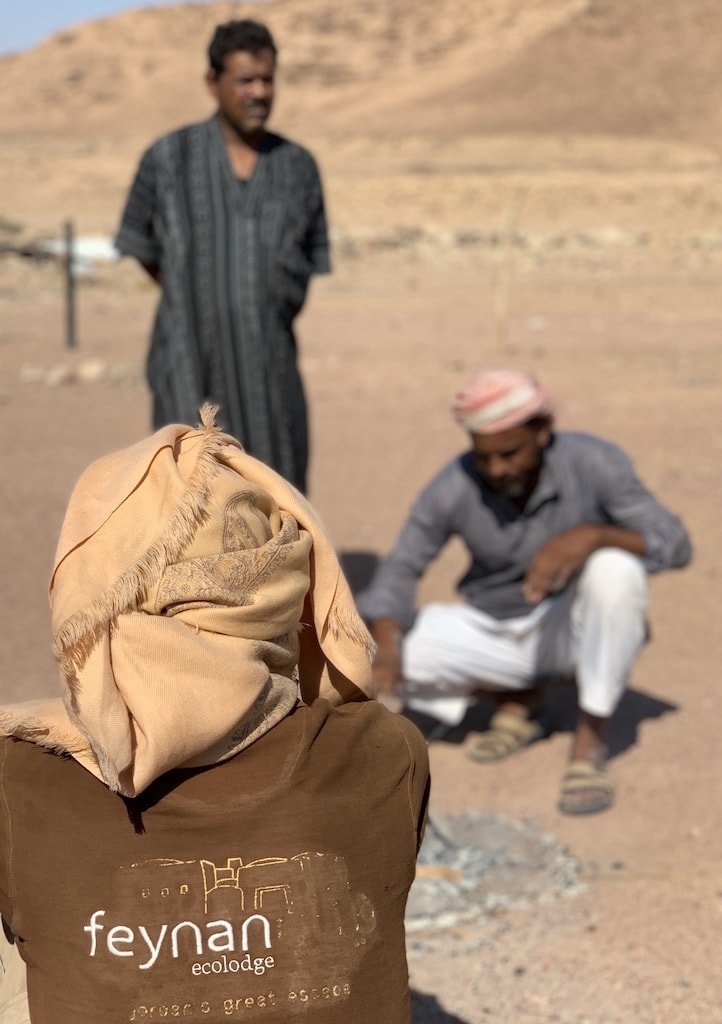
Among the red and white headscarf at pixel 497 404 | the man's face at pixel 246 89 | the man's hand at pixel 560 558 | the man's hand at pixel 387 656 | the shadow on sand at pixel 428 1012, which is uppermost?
the man's face at pixel 246 89

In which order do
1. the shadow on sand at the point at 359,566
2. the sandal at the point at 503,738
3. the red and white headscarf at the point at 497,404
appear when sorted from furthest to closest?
1. the shadow on sand at the point at 359,566
2. the sandal at the point at 503,738
3. the red and white headscarf at the point at 497,404

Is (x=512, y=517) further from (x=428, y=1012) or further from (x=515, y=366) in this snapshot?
(x=515, y=366)

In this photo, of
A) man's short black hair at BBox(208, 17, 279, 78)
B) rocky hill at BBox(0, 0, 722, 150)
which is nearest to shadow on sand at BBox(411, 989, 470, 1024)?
man's short black hair at BBox(208, 17, 279, 78)

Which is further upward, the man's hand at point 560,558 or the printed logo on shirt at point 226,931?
the printed logo on shirt at point 226,931

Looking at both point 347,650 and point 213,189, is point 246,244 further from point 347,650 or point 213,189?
point 347,650

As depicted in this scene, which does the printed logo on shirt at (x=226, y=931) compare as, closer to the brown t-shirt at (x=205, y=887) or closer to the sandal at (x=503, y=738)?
the brown t-shirt at (x=205, y=887)

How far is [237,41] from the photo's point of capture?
4.36 m

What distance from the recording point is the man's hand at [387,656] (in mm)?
4098

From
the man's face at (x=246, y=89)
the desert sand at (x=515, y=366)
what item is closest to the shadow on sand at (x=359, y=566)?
the desert sand at (x=515, y=366)

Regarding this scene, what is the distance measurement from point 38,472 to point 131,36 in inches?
3304

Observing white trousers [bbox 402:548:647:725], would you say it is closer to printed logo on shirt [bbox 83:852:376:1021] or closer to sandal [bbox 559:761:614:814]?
sandal [bbox 559:761:614:814]

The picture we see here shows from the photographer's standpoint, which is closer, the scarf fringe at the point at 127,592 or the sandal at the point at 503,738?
the scarf fringe at the point at 127,592

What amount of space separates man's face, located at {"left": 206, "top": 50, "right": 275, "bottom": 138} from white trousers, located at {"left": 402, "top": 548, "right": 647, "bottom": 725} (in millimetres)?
1588

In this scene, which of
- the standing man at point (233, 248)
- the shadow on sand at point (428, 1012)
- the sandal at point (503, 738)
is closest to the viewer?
the shadow on sand at point (428, 1012)
